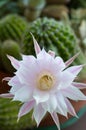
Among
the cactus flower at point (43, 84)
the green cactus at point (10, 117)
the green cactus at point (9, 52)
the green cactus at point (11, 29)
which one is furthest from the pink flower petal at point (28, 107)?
the green cactus at point (11, 29)

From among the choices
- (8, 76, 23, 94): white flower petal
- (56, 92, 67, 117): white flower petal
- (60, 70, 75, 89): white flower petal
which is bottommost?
(56, 92, 67, 117): white flower petal

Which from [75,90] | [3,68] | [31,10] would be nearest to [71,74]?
[75,90]

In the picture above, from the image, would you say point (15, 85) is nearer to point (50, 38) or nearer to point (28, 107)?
point (28, 107)

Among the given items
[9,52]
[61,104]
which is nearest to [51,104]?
[61,104]

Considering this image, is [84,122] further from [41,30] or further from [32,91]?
[32,91]

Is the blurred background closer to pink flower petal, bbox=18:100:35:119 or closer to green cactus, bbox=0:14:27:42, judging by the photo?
green cactus, bbox=0:14:27:42

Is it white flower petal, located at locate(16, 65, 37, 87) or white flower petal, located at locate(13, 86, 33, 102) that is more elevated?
white flower petal, located at locate(16, 65, 37, 87)

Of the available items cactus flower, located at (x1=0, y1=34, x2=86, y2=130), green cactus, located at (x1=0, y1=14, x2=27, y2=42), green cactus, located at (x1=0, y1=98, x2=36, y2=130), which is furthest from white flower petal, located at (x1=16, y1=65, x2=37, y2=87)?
green cactus, located at (x1=0, y1=14, x2=27, y2=42)
